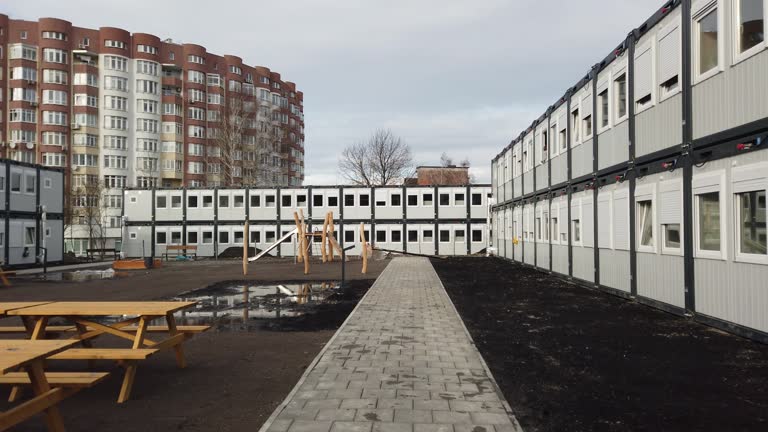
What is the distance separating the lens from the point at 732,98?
27.5ft

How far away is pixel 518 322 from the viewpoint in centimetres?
960

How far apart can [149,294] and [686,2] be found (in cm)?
1424

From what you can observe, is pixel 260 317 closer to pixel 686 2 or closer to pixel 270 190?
pixel 686 2

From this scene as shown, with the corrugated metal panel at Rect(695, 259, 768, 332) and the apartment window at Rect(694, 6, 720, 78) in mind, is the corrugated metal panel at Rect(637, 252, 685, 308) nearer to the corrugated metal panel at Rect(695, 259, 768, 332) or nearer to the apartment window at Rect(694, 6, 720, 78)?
the corrugated metal panel at Rect(695, 259, 768, 332)

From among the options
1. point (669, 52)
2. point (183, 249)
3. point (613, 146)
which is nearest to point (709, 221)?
point (669, 52)

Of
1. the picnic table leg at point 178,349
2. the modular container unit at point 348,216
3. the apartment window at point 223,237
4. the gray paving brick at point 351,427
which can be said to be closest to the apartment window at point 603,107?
the picnic table leg at point 178,349

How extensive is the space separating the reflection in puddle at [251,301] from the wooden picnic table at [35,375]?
5.29 meters

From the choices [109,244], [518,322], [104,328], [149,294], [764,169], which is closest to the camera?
[104,328]

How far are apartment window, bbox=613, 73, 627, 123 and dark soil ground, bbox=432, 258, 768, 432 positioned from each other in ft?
16.1

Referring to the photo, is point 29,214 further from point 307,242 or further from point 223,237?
point 307,242

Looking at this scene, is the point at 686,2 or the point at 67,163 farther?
the point at 67,163

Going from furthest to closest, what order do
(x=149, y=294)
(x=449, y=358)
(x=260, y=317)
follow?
(x=149, y=294) → (x=260, y=317) → (x=449, y=358)

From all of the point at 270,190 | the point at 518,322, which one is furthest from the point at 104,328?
the point at 270,190

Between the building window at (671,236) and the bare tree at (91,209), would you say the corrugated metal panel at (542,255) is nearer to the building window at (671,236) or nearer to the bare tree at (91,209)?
the building window at (671,236)
